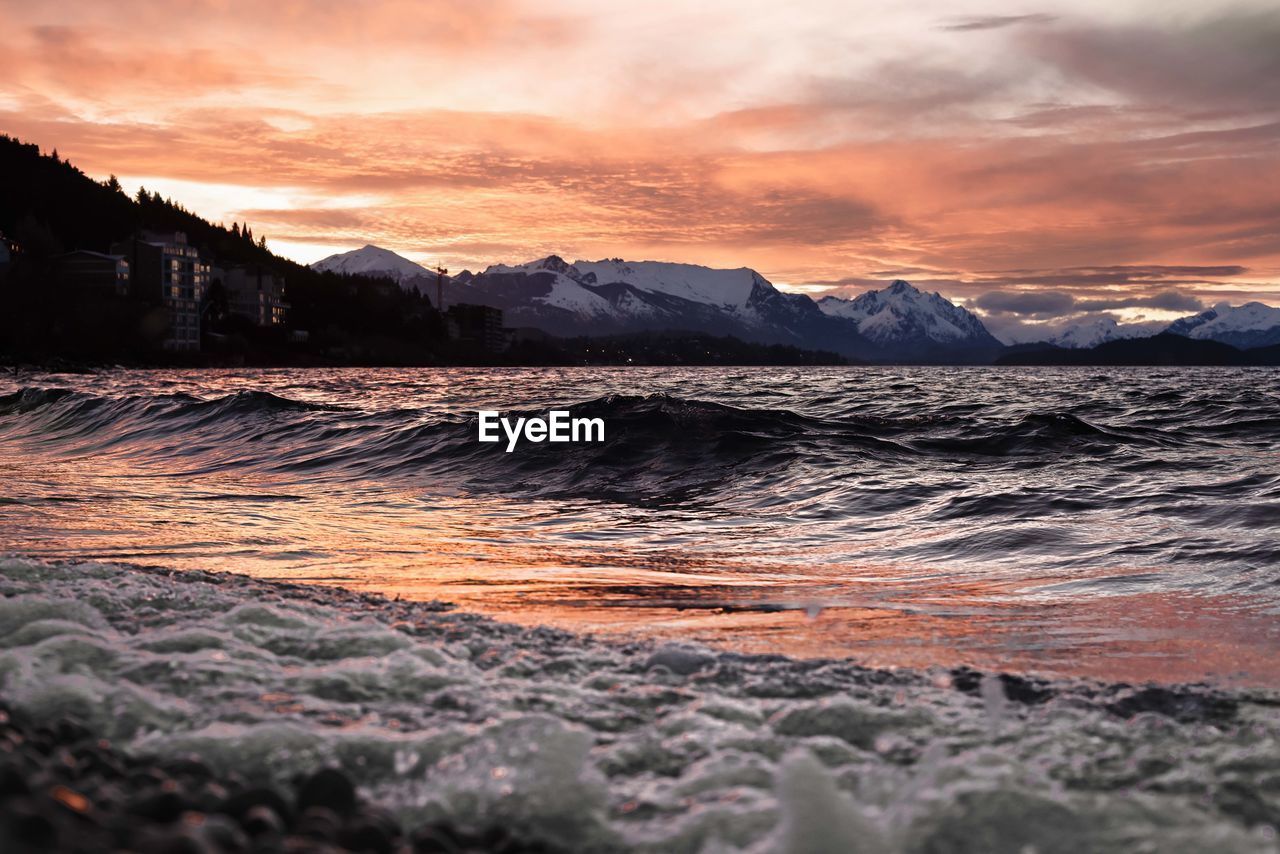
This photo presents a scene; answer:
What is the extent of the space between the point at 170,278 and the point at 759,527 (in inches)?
6075

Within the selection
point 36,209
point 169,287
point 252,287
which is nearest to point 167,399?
point 169,287

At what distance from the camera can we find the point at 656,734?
3771 mm

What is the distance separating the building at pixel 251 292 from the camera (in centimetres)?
16775

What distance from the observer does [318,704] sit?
12.9ft

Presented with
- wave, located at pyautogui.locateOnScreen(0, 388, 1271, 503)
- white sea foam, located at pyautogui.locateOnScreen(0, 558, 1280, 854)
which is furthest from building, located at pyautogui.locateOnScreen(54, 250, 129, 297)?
white sea foam, located at pyautogui.locateOnScreen(0, 558, 1280, 854)

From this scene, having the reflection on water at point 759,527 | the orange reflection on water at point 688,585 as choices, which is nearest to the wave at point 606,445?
the reflection on water at point 759,527

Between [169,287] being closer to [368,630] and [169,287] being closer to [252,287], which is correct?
[252,287]

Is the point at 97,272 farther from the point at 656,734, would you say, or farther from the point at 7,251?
the point at 656,734

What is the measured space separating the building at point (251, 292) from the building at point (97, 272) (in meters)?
25.6

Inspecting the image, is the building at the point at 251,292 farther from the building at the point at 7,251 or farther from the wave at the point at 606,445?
the wave at the point at 606,445

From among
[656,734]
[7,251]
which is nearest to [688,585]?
[656,734]

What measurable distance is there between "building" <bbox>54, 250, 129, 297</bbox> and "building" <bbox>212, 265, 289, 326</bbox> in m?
25.6

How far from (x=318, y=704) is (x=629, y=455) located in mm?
14818

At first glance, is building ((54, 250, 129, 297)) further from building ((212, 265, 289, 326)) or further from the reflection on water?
the reflection on water
